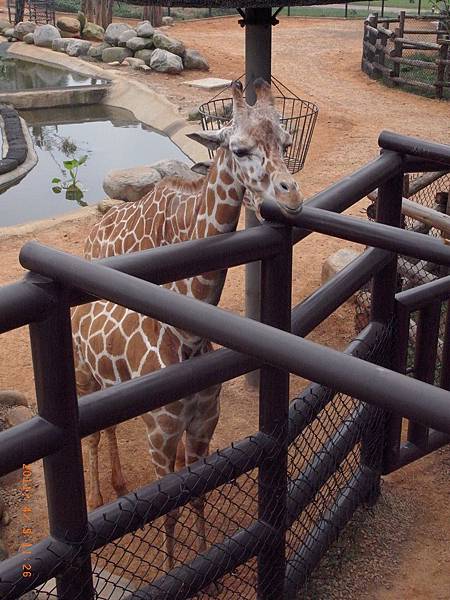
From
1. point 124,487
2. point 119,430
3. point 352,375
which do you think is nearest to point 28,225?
point 119,430

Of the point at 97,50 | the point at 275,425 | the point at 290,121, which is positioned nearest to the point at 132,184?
the point at 290,121

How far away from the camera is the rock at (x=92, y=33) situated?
66.7 ft

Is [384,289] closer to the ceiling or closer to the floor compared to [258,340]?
closer to the floor

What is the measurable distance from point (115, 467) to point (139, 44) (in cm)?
1489

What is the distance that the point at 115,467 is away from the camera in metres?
4.17

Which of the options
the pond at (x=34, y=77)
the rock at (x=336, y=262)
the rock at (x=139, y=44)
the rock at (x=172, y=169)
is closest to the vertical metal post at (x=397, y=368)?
the rock at (x=336, y=262)

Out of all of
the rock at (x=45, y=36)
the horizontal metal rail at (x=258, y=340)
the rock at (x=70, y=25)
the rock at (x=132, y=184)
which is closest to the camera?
the horizontal metal rail at (x=258, y=340)

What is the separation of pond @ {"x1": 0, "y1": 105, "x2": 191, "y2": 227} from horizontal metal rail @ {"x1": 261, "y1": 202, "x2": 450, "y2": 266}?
763 cm

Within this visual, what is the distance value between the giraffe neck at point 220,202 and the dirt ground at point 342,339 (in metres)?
1.43

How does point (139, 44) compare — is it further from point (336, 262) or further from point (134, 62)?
point (336, 262)

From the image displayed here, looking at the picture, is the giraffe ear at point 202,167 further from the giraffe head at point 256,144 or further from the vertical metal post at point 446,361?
the vertical metal post at point 446,361

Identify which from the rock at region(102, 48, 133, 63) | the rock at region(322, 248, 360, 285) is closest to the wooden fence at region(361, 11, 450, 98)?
the rock at region(102, 48, 133, 63)

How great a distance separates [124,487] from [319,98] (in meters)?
11.4

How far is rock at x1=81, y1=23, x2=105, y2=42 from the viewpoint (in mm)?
20328
